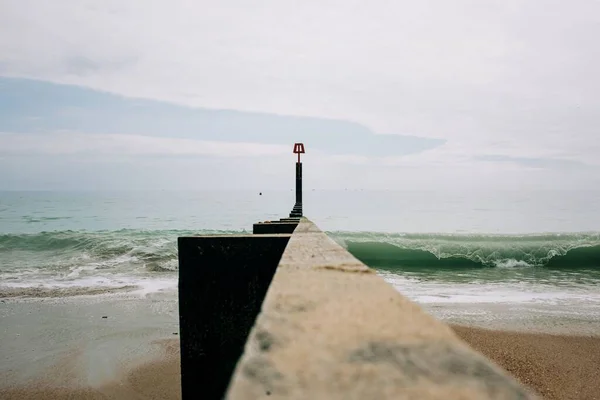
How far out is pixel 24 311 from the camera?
1048 cm

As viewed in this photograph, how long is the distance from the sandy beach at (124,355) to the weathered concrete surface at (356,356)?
6.36 m

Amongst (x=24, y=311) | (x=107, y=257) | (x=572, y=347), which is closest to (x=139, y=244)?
(x=107, y=257)

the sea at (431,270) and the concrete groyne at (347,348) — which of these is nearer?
the concrete groyne at (347,348)

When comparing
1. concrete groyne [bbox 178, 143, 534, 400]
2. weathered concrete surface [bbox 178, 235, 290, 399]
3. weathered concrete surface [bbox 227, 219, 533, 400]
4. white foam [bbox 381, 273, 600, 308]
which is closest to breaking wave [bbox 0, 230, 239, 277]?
white foam [bbox 381, 273, 600, 308]

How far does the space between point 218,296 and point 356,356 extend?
250 centimetres

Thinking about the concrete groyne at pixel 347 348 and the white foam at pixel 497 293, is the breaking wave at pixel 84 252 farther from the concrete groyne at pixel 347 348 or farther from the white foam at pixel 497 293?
the concrete groyne at pixel 347 348

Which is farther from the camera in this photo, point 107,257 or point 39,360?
point 107,257

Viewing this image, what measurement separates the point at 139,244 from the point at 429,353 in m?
23.7

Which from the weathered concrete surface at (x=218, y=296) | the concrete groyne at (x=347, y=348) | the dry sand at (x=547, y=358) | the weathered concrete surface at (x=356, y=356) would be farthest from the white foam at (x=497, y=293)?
the weathered concrete surface at (x=356, y=356)

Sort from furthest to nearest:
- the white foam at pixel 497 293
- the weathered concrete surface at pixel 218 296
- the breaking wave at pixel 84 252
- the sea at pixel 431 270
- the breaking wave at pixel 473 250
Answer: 1. the breaking wave at pixel 473 250
2. the breaking wave at pixel 84 252
3. the white foam at pixel 497 293
4. the sea at pixel 431 270
5. the weathered concrete surface at pixel 218 296

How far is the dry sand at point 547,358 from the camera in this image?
6812 mm

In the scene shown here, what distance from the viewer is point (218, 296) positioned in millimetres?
3174

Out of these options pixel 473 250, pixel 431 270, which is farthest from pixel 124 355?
pixel 473 250

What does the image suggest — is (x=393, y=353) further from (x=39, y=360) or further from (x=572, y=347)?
(x=572, y=347)
